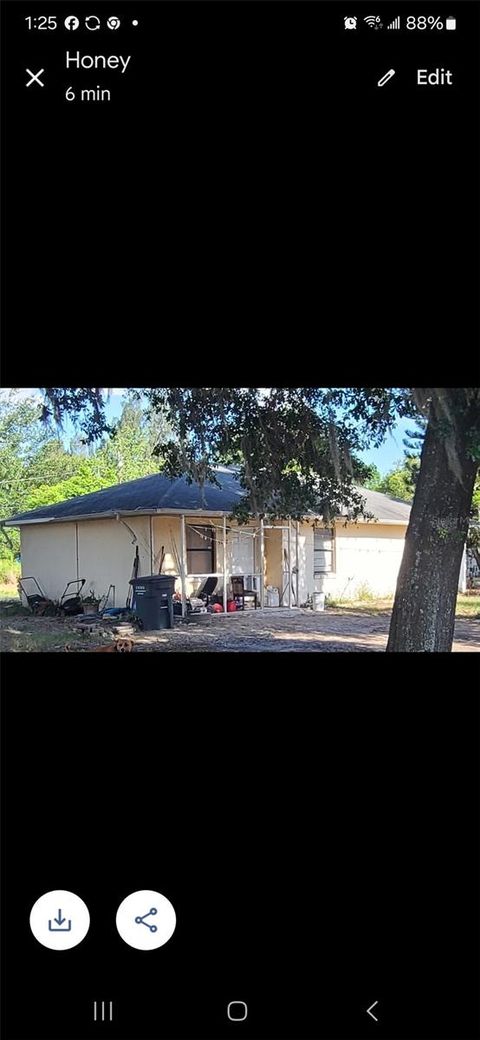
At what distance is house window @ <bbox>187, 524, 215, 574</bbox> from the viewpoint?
28.4 ft

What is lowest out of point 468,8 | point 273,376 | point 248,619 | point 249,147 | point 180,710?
point 248,619

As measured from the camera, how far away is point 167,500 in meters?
6.89

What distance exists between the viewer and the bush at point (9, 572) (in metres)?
3.63

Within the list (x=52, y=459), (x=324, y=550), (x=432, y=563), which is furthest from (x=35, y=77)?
(x=324, y=550)

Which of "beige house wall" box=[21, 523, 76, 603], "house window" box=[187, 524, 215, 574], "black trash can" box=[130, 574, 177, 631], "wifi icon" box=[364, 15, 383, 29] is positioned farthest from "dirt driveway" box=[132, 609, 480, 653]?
"wifi icon" box=[364, 15, 383, 29]

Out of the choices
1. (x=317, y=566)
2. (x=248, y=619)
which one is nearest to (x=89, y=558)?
(x=248, y=619)

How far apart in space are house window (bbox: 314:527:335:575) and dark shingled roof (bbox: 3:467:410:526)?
299cm

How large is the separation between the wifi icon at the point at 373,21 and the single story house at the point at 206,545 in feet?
10.5

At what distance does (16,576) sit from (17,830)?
11.4 feet

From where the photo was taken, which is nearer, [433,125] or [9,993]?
[9,993]

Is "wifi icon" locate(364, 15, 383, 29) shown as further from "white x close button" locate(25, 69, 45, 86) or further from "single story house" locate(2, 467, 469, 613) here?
"single story house" locate(2, 467, 469, 613)

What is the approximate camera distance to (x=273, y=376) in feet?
4.44

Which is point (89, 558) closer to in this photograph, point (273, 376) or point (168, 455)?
point (168, 455)

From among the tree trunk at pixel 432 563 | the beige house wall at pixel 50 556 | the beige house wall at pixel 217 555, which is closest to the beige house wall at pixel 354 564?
the beige house wall at pixel 217 555
